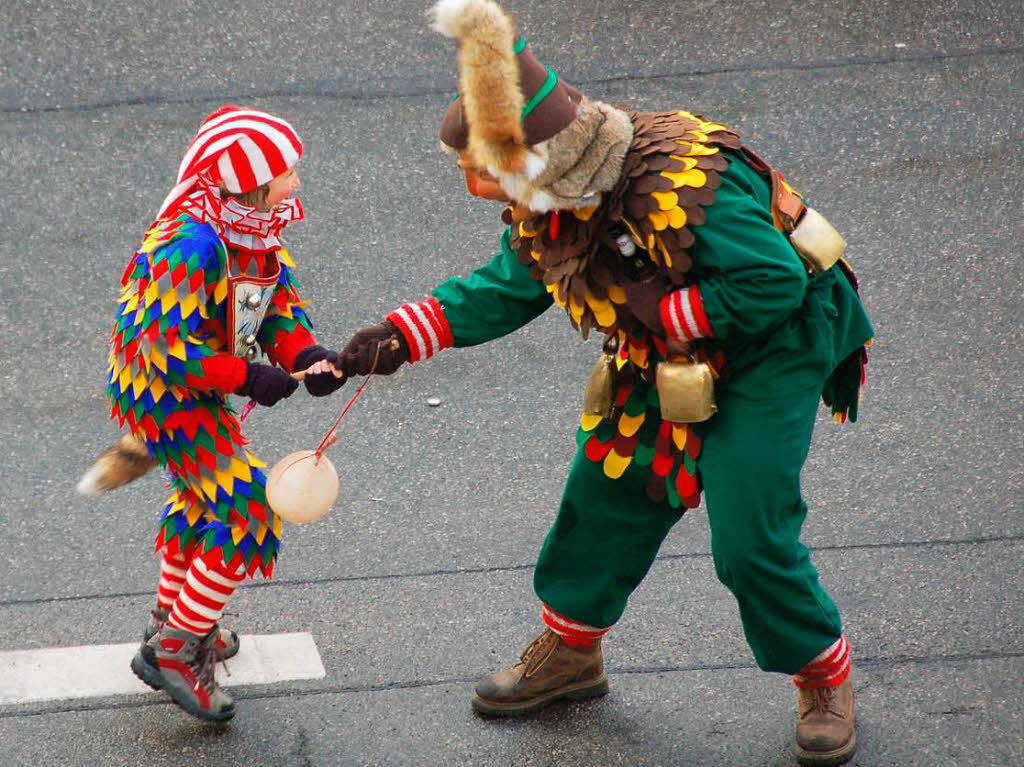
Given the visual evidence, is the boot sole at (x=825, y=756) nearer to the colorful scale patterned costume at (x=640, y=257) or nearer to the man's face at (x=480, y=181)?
the colorful scale patterned costume at (x=640, y=257)

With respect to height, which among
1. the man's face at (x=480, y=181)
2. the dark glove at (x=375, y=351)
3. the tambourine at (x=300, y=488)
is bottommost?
the tambourine at (x=300, y=488)

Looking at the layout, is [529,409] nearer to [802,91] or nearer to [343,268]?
[343,268]

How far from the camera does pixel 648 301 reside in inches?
128

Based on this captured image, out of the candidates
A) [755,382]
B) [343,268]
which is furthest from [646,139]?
[343,268]

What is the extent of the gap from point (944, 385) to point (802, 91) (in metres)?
2.14

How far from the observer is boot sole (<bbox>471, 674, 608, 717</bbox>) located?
3818 mm

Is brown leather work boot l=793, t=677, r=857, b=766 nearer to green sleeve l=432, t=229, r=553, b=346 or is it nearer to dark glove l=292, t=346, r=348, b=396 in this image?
green sleeve l=432, t=229, r=553, b=346

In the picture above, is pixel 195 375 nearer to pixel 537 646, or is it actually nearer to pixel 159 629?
pixel 159 629

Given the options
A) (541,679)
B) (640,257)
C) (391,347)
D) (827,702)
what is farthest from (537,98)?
(827,702)

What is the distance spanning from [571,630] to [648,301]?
96cm

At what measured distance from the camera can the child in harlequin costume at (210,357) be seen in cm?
333

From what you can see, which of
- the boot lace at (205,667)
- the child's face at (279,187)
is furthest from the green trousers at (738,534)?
the child's face at (279,187)

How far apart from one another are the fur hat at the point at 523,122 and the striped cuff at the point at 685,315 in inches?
11.2

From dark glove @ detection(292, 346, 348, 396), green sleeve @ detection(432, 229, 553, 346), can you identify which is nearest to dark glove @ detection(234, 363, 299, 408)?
dark glove @ detection(292, 346, 348, 396)
